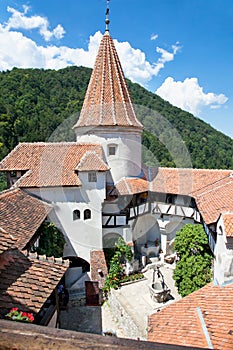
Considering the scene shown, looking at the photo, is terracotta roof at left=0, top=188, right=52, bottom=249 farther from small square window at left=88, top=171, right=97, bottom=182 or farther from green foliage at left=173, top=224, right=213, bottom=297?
green foliage at left=173, top=224, right=213, bottom=297

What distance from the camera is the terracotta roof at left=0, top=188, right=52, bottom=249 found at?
9586 millimetres

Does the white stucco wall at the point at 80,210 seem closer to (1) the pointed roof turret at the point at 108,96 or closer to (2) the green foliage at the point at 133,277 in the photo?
(2) the green foliage at the point at 133,277

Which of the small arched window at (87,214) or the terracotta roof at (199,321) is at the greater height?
the small arched window at (87,214)

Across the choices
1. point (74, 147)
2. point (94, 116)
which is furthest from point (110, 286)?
point (94, 116)

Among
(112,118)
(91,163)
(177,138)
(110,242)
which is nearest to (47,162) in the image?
(91,163)

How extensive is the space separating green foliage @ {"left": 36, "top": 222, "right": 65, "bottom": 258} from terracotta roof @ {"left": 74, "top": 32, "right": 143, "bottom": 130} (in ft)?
22.7

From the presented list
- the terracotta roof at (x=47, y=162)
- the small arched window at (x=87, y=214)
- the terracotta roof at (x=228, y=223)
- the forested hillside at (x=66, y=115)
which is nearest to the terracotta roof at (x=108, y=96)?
the terracotta roof at (x=47, y=162)

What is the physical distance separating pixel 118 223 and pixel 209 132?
43.9 metres

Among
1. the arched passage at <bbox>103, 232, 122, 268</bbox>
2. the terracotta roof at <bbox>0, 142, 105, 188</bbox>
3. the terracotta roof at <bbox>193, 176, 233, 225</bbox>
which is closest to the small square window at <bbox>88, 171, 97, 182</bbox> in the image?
the terracotta roof at <bbox>0, 142, 105, 188</bbox>

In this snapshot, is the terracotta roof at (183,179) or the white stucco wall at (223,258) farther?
the terracotta roof at (183,179)

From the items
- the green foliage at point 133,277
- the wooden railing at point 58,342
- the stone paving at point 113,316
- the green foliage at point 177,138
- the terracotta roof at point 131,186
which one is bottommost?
the stone paving at point 113,316

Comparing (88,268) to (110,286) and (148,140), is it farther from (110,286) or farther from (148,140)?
(148,140)

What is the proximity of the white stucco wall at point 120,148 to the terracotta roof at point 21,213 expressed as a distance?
5163mm

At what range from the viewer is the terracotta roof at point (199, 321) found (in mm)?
5699
